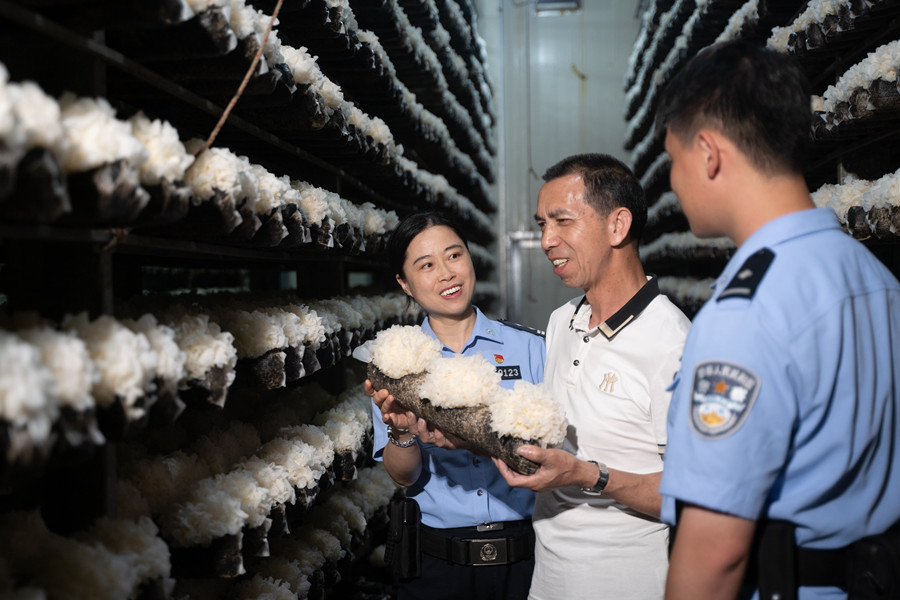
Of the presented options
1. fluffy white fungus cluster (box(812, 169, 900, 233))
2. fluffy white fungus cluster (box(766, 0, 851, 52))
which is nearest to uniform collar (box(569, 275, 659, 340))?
fluffy white fungus cluster (box(812, 169, 900, 233))

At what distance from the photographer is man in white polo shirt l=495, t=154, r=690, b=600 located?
79.3 inches

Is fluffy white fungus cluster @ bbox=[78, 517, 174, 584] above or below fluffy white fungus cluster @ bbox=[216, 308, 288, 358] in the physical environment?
below

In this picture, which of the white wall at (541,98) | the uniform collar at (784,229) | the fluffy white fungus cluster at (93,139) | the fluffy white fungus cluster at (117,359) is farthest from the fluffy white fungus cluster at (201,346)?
the white wall at (541,98)

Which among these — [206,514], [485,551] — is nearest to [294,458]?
[206,514]

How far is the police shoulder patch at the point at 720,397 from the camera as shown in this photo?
1313 mm

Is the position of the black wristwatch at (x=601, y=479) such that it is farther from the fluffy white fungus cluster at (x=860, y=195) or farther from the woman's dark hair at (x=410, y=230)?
the fluffy white fungus cluster at (x=860, y=195)

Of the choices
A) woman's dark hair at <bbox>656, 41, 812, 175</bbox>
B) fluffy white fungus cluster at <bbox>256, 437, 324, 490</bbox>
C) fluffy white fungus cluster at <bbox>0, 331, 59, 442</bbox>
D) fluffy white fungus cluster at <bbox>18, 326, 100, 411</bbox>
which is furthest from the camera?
Answer: fluffy white fungus cluster at <bbox>256, 437, 324, 490</bbox>

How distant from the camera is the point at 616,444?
2111 millimetres

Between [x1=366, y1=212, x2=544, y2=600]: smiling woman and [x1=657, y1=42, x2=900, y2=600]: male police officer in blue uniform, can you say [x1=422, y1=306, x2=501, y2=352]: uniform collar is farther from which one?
[x1=657, y1=42, x2=900, y2=600]: male police officer in blue uniform

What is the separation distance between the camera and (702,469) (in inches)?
53.2

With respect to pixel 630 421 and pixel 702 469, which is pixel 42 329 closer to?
pixel 702 469

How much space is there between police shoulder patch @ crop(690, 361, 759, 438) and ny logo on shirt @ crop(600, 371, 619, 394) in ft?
2.39

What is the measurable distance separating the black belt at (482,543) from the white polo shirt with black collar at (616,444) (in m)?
0.23

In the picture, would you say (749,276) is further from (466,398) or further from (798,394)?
(466,398)
